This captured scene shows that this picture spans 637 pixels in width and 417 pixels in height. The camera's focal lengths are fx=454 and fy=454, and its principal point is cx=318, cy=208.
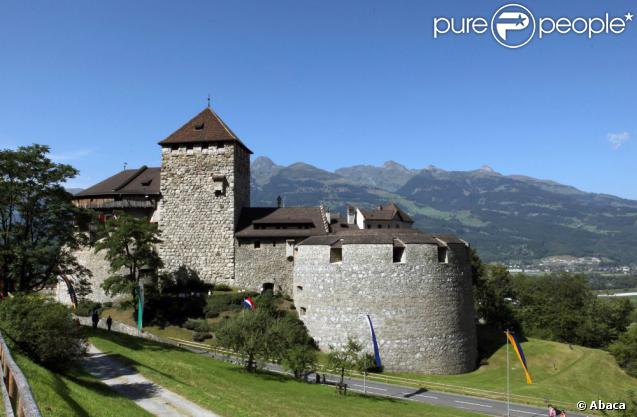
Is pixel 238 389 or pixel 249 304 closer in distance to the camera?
pixel 238 389

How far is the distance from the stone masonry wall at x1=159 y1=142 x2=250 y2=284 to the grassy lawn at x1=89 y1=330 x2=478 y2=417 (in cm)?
1508

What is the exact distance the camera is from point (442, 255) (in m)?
39.4

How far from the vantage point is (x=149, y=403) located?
17.6 meters

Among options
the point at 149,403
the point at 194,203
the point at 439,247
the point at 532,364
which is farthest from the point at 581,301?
the point at 149,403

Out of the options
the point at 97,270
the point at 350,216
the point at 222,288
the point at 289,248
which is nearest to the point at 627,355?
the point at 289,248

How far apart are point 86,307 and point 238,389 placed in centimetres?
2972

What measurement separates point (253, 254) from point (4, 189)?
22945 millimetres

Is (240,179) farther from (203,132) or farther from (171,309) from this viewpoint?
Result: (171,309)

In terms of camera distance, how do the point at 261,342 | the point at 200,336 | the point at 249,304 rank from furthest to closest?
1. the point at 249,304
2. the point at 200,336
3. the point at 261,342

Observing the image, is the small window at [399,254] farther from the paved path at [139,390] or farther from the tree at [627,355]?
the tree at [627,355]

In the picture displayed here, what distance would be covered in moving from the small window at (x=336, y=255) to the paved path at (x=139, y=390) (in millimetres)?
19891

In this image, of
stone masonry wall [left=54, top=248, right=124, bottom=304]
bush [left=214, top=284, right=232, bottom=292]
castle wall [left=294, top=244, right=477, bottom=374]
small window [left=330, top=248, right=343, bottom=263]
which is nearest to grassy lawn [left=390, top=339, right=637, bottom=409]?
castle wall [left=294, top=244, right=477, bottom=374]

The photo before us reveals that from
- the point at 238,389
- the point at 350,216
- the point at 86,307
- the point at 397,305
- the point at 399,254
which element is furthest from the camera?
the point at 350,216

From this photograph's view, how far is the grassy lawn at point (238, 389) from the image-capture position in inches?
746
